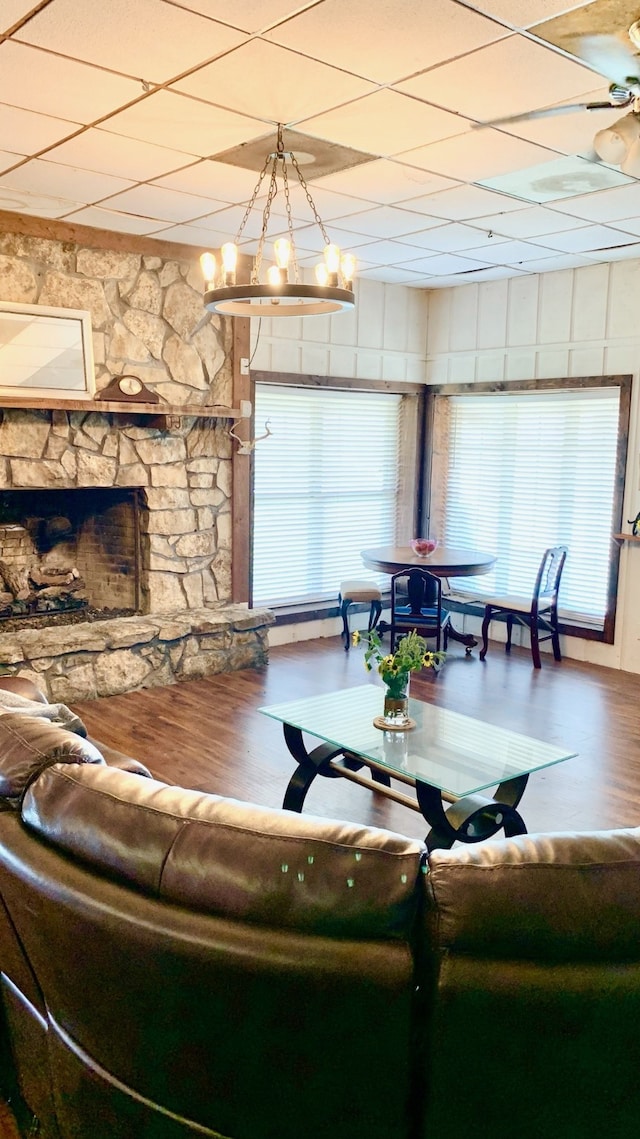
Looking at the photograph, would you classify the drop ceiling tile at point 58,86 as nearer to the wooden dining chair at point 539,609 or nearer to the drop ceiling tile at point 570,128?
the drop ceiling tile at point 570,128

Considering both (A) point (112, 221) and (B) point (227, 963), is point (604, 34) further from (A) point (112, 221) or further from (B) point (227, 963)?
(A) point (112, 221)

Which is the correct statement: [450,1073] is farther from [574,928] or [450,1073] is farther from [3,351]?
[3,351]

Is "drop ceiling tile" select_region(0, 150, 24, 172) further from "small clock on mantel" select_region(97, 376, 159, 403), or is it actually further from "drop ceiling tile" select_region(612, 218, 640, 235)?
"drop ceiling tile" select_region(612, 218, 640, 235)

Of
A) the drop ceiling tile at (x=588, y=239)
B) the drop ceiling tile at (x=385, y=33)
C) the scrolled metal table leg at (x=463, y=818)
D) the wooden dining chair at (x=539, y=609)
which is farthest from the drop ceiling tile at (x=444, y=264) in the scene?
the scrolled metal table leg at (x=463, y=818)

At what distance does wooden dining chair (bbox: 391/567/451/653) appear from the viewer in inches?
236

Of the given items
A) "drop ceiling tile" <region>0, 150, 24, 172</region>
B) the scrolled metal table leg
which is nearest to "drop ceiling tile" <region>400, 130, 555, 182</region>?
"drop ceiling tile" <region>0, 150, 24, 172</region>

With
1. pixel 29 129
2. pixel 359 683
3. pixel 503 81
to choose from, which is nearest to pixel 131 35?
pixel 29 129

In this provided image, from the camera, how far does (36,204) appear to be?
464cm

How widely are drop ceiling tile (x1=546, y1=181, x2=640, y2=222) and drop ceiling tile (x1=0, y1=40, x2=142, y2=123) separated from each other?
7.97 feet

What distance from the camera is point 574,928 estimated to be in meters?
1.42

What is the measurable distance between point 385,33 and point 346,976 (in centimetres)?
263

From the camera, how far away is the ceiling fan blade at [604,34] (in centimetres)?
251

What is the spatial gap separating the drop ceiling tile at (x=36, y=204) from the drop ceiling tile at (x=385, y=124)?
1.75 metres

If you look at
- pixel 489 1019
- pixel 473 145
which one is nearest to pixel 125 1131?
pixel 489 1019
